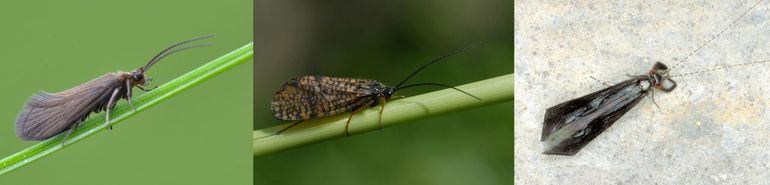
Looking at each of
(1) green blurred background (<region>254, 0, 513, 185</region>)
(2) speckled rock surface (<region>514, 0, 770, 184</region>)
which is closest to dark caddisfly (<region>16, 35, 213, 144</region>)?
(1) green blurred background (<region>254, 0, 513, 185</region>)

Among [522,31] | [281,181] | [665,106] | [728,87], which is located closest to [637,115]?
[665,106]

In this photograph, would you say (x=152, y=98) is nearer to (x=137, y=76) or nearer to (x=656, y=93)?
(x=137, y=76)

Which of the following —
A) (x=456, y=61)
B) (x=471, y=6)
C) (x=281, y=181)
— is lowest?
(x=281, y=181)

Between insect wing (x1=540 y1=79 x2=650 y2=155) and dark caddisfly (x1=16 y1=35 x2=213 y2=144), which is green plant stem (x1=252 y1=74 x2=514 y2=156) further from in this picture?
dark caddisfly (x1=16 y1=35 x2=213 y2=144)

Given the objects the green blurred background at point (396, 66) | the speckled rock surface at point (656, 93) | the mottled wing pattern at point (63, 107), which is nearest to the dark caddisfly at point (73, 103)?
the mottled wing pattern at point (63, 107)

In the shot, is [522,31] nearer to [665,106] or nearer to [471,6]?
[471,6]

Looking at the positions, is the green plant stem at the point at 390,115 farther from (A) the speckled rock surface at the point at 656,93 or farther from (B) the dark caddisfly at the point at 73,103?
(B) the dark caddisfly at the point at 73,103

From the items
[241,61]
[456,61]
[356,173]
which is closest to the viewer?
[241,61]
